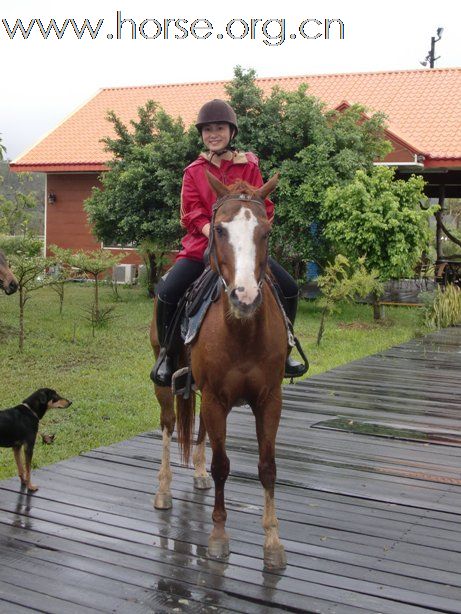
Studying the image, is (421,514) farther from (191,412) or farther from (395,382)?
(395,382)

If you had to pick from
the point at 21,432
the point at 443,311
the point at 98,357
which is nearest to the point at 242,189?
the point at 21,432

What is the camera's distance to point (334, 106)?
20000mm

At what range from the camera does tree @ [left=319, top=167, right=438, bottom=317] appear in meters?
13.2

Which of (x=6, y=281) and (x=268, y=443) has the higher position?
(x=6, y=281)

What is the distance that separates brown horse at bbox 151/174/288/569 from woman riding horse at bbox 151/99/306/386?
0.47 meters

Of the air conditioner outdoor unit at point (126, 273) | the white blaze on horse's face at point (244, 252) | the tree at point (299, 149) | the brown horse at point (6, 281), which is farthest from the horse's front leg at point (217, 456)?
the air conditioner outdoor unit at point (126, 273)

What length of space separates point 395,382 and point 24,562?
5.65 metres

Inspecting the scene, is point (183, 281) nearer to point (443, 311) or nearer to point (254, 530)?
point (254, 530)

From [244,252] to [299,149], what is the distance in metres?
12.4

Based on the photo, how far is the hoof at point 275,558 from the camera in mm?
3564

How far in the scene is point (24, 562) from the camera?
357 cm

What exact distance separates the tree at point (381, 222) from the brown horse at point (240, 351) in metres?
9.59

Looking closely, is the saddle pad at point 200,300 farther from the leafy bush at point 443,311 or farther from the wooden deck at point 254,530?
the leafy bush at point 443,311

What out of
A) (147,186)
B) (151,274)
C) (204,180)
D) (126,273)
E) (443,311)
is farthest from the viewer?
(126,273)
